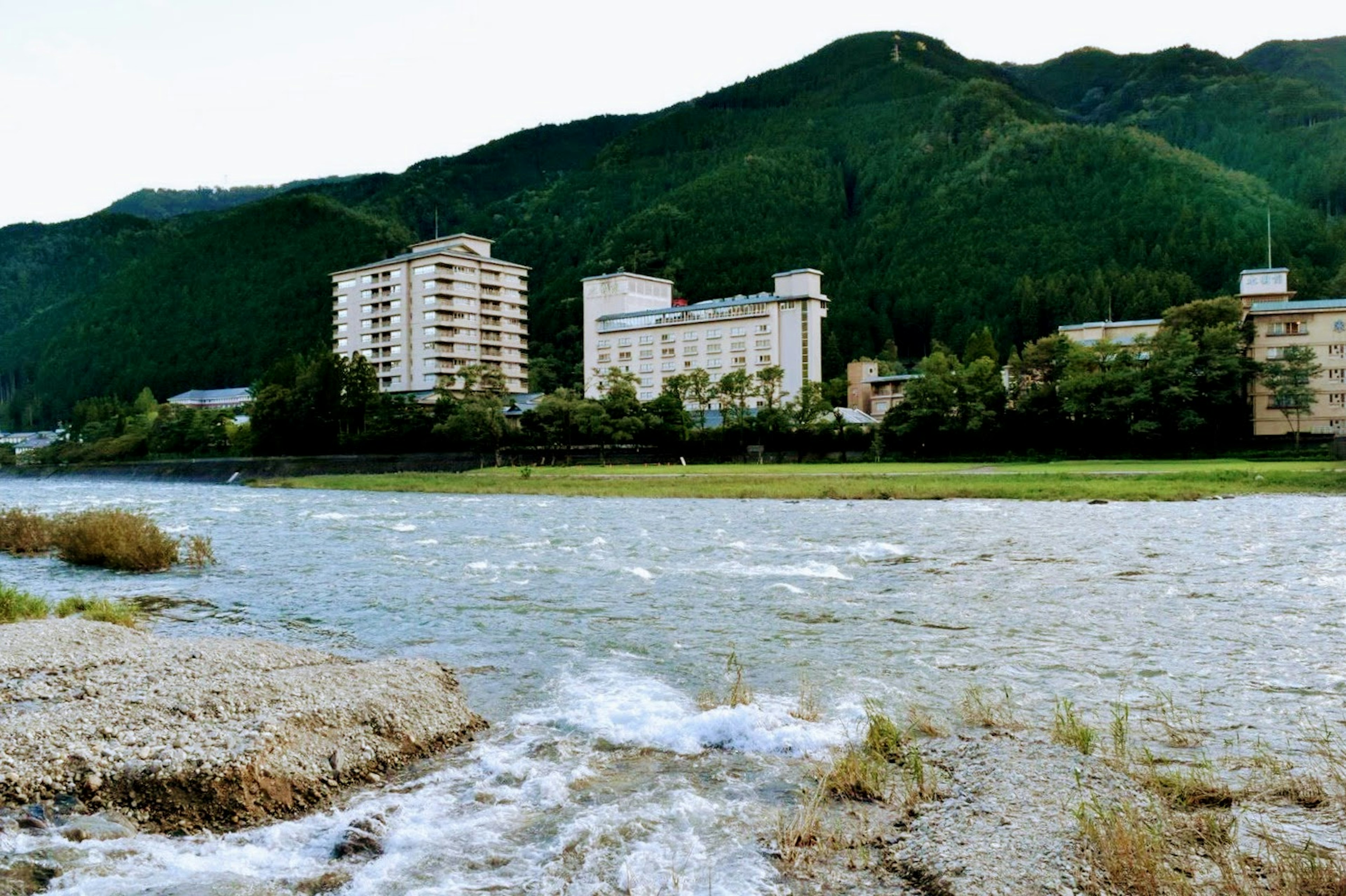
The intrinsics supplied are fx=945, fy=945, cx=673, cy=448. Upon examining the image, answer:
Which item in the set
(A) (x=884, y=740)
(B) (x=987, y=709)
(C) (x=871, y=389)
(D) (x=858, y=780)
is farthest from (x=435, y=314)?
(D) (x=858, y=780)

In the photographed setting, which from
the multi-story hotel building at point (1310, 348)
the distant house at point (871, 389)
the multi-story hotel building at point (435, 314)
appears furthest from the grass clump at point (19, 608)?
the multi-story hotel building at point (435, 314)

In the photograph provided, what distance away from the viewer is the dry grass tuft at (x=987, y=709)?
9.45 meters

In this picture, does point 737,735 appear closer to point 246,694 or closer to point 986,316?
point 246,694

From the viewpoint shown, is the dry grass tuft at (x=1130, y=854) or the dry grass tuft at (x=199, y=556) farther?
the dry grass tuft at (x=199, y=556)

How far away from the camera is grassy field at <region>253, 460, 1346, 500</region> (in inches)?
1773

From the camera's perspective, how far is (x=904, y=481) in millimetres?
52031

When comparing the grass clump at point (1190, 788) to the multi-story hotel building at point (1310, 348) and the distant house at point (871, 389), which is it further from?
the distant house at point (871, 389)

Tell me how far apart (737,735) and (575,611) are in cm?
810

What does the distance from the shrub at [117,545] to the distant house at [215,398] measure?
5460 inches

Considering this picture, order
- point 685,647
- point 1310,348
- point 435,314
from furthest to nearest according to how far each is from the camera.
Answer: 1. point 435,314
2. point 1310,348
3. point 685,647

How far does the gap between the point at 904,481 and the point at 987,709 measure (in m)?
43.3

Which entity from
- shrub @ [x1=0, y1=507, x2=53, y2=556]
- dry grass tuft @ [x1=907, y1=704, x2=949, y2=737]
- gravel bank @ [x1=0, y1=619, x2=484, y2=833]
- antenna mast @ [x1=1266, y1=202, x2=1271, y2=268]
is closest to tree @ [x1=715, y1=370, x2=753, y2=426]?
shrub @ [x1=0, y1=507, x2=53, y2=556]

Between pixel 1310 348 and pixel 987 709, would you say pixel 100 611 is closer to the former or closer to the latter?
pixel 987 709

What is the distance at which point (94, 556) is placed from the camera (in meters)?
24.3
